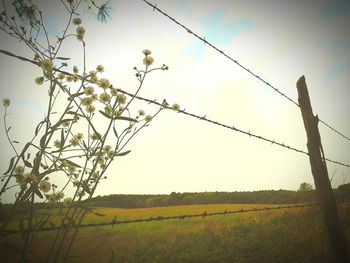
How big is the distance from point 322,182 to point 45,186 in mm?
3105

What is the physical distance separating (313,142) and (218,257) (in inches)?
167

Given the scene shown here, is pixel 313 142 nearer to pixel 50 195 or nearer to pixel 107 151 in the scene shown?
→ pixel 107 151

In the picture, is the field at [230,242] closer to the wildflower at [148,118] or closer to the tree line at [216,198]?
the wildflower at [148,118]

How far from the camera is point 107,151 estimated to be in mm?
1846

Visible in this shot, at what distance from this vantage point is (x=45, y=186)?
1.46 meters

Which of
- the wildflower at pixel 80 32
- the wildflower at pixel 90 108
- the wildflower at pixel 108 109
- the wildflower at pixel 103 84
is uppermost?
the wildflower at pixel 80 32

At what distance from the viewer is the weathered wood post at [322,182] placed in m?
2.93

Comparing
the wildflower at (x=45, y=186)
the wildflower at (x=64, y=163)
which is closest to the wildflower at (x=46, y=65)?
the wildflower at (x=64, y=163)

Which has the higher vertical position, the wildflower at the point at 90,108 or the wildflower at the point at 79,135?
the wildflower at the point at 90,108

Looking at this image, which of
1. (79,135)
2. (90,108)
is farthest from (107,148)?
(90,108)

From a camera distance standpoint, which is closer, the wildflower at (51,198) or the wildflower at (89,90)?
the wildflower at (51,198)

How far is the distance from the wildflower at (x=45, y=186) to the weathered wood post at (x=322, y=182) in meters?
3.01

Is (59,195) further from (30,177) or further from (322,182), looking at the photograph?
(322,182)

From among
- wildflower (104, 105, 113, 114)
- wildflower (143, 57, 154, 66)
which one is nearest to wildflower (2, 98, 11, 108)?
wildflower (104, 105, 113, 114)
